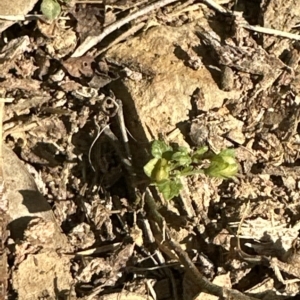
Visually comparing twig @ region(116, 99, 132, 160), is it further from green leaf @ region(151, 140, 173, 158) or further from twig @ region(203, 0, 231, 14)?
twig @ region(203, 0, 231, 14)

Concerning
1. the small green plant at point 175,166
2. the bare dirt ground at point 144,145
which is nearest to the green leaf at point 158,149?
the small green plant at point 175,166

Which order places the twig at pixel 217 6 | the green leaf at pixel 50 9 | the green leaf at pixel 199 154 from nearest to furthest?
the green leaf at pixel 199 154, the green leaf at pixel 50 9, the twig at pixel 217 6

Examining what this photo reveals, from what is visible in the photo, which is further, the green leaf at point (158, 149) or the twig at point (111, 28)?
the twig at point (111, 28)

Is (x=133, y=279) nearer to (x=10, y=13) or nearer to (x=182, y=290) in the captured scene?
(x=182, y=290)

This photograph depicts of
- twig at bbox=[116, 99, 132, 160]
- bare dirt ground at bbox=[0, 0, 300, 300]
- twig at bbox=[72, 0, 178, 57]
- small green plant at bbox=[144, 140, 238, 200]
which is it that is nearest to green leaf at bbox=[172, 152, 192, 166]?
small green plant at bbox=[144, 140, 238, 200]

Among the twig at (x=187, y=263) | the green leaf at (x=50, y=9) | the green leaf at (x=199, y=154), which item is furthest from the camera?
the green leaf at (x=50, y=9)

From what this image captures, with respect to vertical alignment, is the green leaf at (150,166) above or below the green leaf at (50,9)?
below

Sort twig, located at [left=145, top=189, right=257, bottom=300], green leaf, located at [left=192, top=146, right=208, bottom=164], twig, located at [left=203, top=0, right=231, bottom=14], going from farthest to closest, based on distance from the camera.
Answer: twig, located at [left=203, top=0, right=231, bottom=14]
green leaf, located at [left=192, top=146, right=208, bottom=164]
twig, located at [left=145, top=189, right=257, bottom=300]

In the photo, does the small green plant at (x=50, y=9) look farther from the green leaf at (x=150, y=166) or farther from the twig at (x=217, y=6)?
the green leaf at (x=150, y=166)
